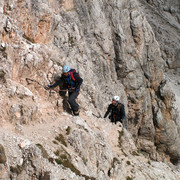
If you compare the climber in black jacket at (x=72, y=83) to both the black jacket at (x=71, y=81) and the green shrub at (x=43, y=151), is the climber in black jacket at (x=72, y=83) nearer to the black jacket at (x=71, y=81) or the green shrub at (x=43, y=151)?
the black jacket at (x=71, y=81)

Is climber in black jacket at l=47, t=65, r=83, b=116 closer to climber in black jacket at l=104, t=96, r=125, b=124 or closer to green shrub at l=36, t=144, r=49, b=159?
climber in black jacket at l=104, t=96, r=125, b=124

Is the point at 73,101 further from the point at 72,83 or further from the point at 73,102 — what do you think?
the point at 72,83

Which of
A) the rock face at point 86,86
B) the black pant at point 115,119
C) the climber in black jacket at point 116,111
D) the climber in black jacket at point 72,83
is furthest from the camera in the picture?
the black pant at point 115,119

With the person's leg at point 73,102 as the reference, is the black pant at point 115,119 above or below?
below

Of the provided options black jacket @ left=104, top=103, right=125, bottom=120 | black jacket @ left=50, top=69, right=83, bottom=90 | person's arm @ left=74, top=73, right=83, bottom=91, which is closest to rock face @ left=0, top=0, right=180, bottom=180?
black jacket @ left=50, top=69, right=83, bottom=90

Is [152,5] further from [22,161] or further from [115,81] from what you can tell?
[22,161]

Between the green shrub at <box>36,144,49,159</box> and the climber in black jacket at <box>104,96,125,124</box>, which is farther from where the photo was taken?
the climber in black jacket at <box>104,96,125,124</box>

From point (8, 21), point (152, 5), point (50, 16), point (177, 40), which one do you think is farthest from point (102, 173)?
point (152, 5)

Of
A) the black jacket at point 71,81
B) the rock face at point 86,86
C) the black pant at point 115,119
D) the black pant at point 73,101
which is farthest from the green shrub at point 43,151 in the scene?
the black pant at point 115,119

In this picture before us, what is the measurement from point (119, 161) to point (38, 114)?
5576 mm

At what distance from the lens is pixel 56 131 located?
1254 cm

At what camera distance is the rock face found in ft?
36.8

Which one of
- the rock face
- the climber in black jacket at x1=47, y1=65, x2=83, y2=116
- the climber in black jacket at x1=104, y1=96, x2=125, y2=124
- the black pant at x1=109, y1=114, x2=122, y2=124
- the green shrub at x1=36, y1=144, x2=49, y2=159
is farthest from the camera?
the black pant at x1=109, y1=114, x2=122, y2=124

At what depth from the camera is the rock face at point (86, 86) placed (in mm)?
11203
